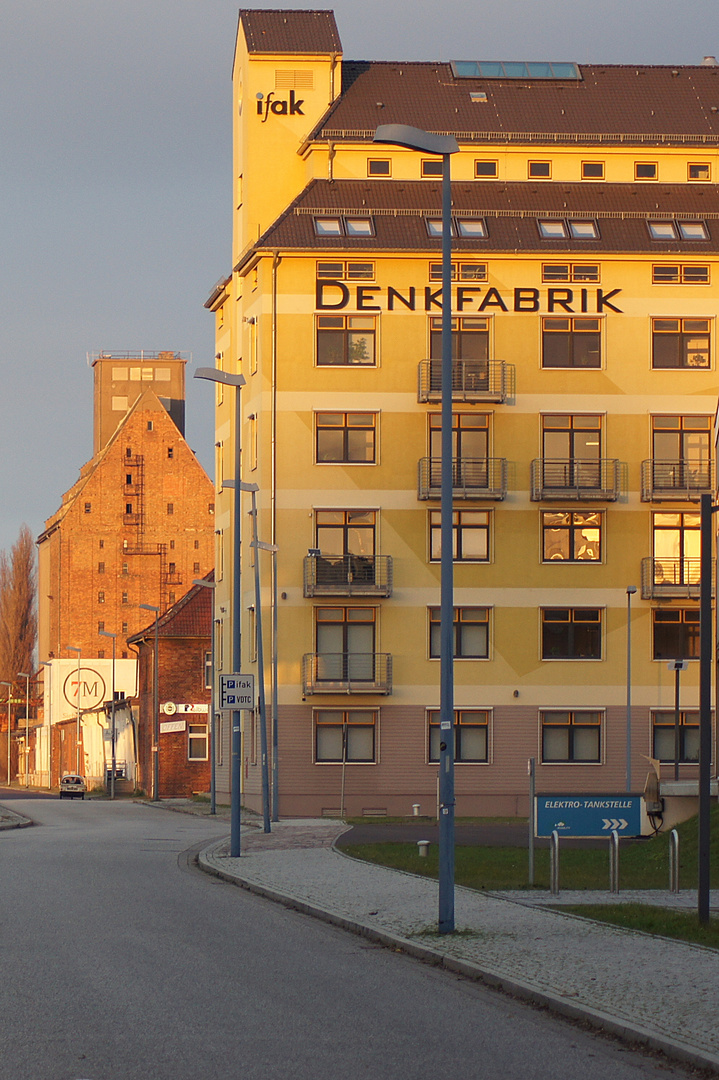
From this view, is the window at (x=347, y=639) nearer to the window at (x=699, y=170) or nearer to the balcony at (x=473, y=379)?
the balcony at (x=473, y=379)

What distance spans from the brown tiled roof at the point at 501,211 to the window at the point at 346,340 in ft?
7.10

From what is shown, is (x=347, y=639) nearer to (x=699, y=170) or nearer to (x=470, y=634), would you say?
(x=470, y=634)

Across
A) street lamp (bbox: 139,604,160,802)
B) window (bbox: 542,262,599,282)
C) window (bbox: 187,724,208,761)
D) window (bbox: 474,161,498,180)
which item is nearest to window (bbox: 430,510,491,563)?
window (bbox: 542,262,599,282)

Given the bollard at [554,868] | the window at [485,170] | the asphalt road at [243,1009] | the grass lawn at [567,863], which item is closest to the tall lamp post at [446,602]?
the asphalt road at [243,1009]

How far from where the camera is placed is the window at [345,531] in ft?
165

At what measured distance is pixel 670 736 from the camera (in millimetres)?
50031

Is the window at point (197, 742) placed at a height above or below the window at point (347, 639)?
below

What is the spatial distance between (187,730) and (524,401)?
2968 centimetres

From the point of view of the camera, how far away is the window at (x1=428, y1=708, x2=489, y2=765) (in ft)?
163

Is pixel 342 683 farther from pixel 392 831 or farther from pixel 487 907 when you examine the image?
pixel 487 907

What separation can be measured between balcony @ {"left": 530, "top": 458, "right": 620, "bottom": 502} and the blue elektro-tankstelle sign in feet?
96.8

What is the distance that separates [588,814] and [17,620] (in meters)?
110

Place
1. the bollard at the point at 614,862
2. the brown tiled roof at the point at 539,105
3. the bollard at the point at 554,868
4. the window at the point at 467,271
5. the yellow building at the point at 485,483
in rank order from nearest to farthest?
1. the bollard at the point at 554,868
2. the bollard at the point at 614,862
3. the yellow building at the point at 485,483
4. the window at the point at 467,271
5. the brown tiled roof at the point at 539,105

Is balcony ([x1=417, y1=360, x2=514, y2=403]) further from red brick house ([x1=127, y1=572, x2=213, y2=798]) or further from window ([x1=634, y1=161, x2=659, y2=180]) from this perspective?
red brick house ([x1=127, y1=572, x2=213, y2=798])
